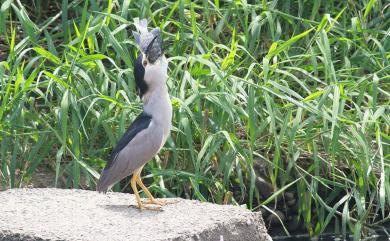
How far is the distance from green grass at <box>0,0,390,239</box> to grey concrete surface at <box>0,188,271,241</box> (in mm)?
650

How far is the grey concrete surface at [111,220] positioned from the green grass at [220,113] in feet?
2.13

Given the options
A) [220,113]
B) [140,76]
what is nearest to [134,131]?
[140,76]

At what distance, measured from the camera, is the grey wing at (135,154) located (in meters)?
4.29

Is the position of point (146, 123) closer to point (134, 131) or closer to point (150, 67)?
point (134, 131)

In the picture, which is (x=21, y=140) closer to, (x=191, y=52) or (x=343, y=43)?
(x=191, y=52)

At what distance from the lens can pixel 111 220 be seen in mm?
4098

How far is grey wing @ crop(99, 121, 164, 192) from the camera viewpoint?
14.1 feet

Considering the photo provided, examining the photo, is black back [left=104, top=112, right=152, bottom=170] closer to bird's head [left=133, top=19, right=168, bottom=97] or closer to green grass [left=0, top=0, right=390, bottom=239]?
bird's head [left=133, top=19, right=168, bottom=97]

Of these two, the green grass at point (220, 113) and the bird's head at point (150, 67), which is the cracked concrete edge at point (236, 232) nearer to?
the bird's head at point (150, 67)

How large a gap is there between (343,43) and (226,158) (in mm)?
1215

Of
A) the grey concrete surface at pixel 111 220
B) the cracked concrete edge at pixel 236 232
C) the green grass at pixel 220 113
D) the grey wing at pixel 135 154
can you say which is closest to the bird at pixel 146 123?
the grey wing at pixel 135 154

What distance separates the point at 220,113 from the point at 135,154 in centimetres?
107

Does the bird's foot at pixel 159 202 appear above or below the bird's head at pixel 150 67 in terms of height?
below

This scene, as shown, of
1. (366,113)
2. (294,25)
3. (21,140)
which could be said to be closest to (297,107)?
(366,113)
